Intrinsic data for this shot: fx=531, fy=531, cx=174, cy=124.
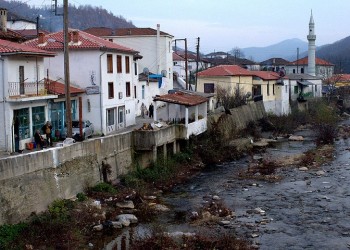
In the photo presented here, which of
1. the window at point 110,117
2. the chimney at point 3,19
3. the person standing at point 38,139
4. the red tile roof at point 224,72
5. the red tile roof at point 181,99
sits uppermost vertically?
the chimney at point 3,19

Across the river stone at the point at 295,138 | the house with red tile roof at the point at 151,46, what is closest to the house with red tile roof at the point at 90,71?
the house with red tile roof at the point at 151,46

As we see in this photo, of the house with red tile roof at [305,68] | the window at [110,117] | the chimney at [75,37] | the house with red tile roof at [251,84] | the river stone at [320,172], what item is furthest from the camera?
the house with red tile roof at [305,68]

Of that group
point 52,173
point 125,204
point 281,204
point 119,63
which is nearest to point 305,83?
point 119,63

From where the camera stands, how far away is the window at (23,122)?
91.7 feet

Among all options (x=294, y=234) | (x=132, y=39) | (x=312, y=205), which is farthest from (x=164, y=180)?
(x=132, y=39)

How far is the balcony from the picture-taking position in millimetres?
27019

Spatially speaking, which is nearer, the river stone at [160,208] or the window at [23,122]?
the river stone at [160,208]

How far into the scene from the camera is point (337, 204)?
1035 inches

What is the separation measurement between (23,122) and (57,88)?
5.09 meters

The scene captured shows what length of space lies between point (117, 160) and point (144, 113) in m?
18.6

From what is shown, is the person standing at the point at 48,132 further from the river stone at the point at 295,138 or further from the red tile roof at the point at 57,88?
the river stone at the point at 295,138

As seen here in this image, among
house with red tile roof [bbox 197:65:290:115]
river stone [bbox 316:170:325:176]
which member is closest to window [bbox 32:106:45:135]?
river stone [bbox 316:170:325:176]

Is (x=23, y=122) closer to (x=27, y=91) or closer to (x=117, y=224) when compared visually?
(x=27, y=91)

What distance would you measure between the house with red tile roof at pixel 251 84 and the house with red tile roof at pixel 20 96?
2938 centimetres
